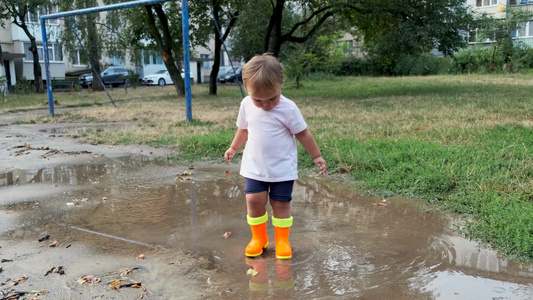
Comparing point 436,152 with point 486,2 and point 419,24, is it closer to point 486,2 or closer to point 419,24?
point 419,24

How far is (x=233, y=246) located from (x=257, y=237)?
246mm

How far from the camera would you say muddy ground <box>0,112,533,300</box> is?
2668 millimetres

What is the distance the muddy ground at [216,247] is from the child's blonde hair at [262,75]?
1.13 meters

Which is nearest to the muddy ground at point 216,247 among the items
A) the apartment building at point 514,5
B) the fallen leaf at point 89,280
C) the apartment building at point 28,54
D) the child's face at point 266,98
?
the fallen leaf at point 89,280

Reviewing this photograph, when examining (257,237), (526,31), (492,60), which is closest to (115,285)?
(257,237)

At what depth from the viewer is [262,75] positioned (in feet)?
9.29

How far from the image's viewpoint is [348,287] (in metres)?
2.68

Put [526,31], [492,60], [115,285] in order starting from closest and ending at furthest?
1. [115,285]
2. [492,60]
3. [526,31]

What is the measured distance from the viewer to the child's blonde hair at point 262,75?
9.30 ft

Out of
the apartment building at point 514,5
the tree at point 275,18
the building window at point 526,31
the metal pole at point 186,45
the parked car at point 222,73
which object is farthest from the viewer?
the parked car at point 222,73

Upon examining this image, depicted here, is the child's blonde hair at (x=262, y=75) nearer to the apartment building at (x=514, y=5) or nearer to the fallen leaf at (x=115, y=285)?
the fallen leaf at (x=115, y=285)

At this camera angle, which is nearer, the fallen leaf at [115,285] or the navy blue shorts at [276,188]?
the fallen leaf at [115,285]

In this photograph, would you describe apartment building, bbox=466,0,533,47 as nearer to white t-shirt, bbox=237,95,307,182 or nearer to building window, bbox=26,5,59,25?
building window, bbox=26,5,59,25

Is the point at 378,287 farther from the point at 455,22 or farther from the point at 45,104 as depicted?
the point at 45,104
